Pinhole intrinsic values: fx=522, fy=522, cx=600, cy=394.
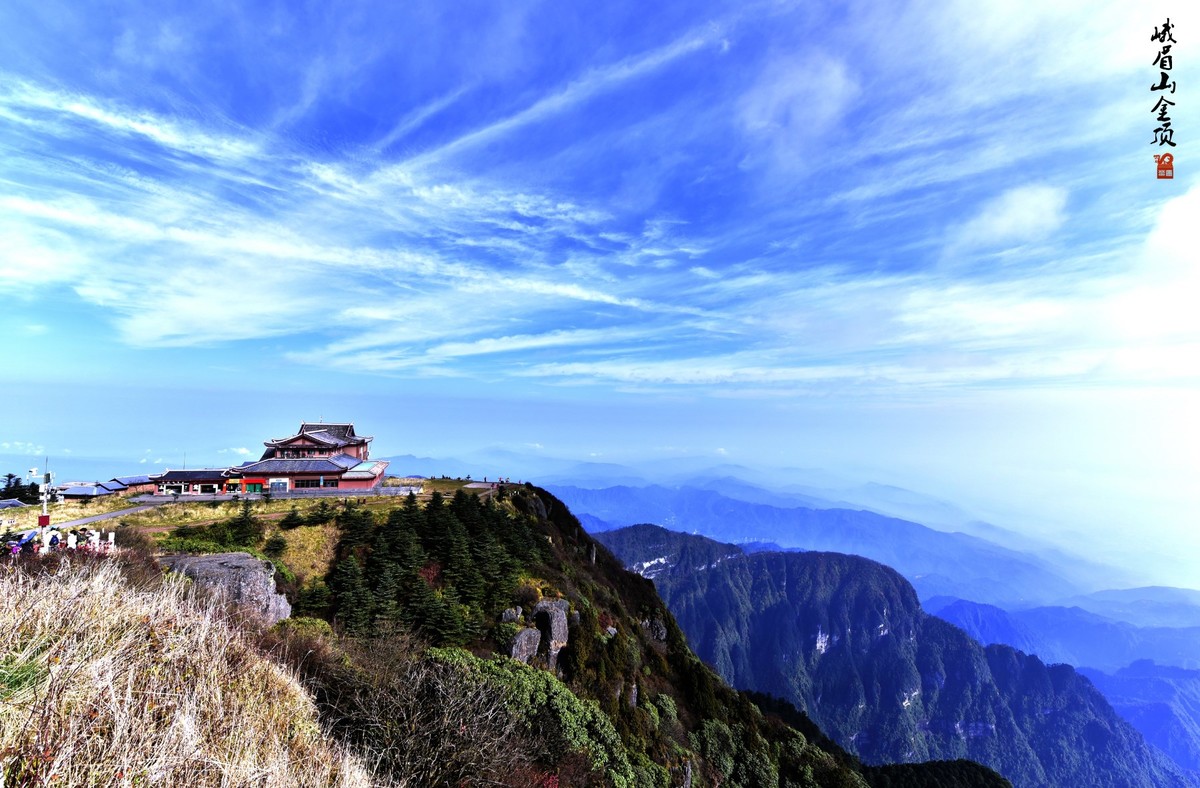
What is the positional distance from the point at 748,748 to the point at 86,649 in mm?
41782

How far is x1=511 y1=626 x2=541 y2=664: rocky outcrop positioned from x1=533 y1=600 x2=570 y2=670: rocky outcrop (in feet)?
2.82

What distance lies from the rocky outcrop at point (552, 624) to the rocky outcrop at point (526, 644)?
2.82 ft

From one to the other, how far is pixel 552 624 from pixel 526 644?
262 centimetres

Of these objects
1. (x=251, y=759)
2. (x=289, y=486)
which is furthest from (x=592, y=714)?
(x=289, y=486)

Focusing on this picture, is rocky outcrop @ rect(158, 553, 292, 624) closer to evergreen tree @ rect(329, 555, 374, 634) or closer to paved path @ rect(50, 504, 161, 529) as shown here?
evergreen tree @ rect(329, 555, 374, 634)

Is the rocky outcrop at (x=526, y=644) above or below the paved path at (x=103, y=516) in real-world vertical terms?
below

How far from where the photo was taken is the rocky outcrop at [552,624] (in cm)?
3203

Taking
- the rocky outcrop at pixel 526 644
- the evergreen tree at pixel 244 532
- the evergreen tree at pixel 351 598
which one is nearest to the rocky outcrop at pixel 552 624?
the rocky outcrop at pixel 526 644

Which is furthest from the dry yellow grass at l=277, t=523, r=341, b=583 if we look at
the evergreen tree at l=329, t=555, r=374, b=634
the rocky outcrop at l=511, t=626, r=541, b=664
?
the rocky outcrop at l=511, t=626, r=541, b=664

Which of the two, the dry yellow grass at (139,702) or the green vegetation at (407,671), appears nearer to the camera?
the dry yellow grass at (139,702)

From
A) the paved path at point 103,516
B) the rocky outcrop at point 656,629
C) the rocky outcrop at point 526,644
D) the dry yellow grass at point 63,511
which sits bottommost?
the rocky outcrop at point 656,629

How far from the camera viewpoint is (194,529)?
106 feet

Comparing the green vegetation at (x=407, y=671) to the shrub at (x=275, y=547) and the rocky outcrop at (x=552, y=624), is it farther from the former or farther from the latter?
the rocky outcrop at (x=552, y=624)

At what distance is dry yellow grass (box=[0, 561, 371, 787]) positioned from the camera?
7594mm
